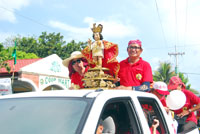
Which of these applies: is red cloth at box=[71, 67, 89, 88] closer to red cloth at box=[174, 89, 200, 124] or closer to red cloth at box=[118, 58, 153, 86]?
red cloth at box=[118, 58, 153, 86]

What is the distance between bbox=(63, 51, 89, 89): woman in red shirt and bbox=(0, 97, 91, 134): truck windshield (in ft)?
6.67

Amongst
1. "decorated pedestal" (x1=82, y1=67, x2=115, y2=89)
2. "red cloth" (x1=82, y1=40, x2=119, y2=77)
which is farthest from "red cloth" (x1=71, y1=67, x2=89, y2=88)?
"decorated pedestal" (x1=82, y1=67, x2=115, y2=89)

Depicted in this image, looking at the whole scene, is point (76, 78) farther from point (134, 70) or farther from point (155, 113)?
point (155, 113)

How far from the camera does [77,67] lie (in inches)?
180

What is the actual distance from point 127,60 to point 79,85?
0.90 meters

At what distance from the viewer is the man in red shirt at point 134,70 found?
4.19 m

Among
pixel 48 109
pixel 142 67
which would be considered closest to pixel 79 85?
pixel 142 67

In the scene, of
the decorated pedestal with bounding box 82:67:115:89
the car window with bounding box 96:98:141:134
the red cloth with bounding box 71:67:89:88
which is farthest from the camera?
the red cloth with bounding box 71:67:89:88

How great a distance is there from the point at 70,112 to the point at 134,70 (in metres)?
2.33

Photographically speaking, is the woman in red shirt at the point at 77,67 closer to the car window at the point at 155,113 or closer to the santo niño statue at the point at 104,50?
the santo niño statue at the point at 104,50

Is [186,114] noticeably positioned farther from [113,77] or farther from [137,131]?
[137,131]

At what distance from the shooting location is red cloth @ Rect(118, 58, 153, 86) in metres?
4.19

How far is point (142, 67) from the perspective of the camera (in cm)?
427

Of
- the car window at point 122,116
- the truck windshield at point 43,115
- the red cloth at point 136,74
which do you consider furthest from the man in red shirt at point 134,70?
the truck windshield at point 43,115
